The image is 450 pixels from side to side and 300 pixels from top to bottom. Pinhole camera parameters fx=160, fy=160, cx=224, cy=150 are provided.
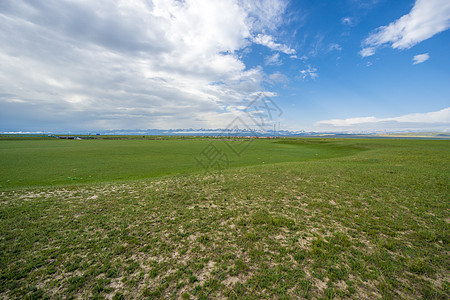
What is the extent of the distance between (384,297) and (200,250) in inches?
211

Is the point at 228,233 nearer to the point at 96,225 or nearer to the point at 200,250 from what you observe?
the point at 200,250

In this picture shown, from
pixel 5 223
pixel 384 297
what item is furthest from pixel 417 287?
pixel 5 223

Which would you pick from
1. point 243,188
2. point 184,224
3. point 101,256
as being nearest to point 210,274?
point 184,224

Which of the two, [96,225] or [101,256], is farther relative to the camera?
[96,225]

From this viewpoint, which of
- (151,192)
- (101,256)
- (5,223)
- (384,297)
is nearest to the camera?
(384,297)

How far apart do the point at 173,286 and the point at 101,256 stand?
3116 mm

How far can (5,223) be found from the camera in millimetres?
7406

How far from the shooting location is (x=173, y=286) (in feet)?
14.9

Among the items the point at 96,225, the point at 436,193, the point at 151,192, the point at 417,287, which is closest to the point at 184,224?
the point at 96,225

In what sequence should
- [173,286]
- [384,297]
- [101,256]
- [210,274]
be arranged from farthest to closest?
[101,256] < [210,274] < [173,286] < [384,297]

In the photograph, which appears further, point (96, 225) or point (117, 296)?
point (96, 225)

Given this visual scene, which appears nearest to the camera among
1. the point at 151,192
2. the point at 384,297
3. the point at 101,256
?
the point at 384,297

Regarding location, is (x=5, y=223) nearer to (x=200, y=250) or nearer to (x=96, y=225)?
(x=96, y=225)

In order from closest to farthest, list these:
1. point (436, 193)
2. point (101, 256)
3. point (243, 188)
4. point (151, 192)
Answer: point (101, 256)
point (436, 193)
point (151, 192)
point (243, 188)
